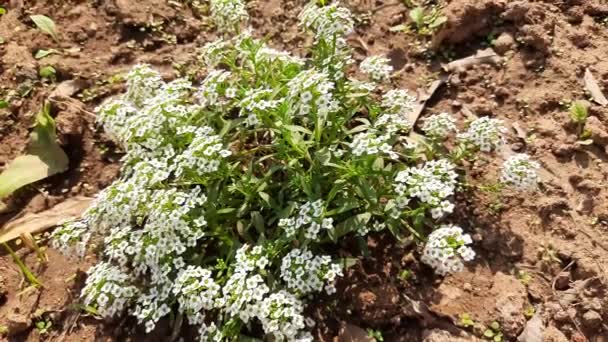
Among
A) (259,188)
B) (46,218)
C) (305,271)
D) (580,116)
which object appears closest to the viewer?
(305,271)

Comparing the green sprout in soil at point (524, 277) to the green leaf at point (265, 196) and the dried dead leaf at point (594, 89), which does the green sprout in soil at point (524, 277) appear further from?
the green leaf at point (265, 196)

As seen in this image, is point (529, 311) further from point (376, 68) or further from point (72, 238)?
point (72, 238)

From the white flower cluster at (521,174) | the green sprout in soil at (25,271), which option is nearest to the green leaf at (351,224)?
the white flower cluster at (521,174)

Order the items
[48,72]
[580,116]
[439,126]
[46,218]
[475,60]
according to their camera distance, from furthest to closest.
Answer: [48,72] < [475,60] < [46,218] < [580,116] < [439,126]

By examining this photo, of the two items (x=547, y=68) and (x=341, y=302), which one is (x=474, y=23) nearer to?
(x=547, y=68)

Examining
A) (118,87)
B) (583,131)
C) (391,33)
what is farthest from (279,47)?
(583,131)

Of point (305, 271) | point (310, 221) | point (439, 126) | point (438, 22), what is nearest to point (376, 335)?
point (305, 271)

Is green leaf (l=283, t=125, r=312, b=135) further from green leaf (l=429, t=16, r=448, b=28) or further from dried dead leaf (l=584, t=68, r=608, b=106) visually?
dried dead leaf (l=584, t=68, r=608, b=106)
